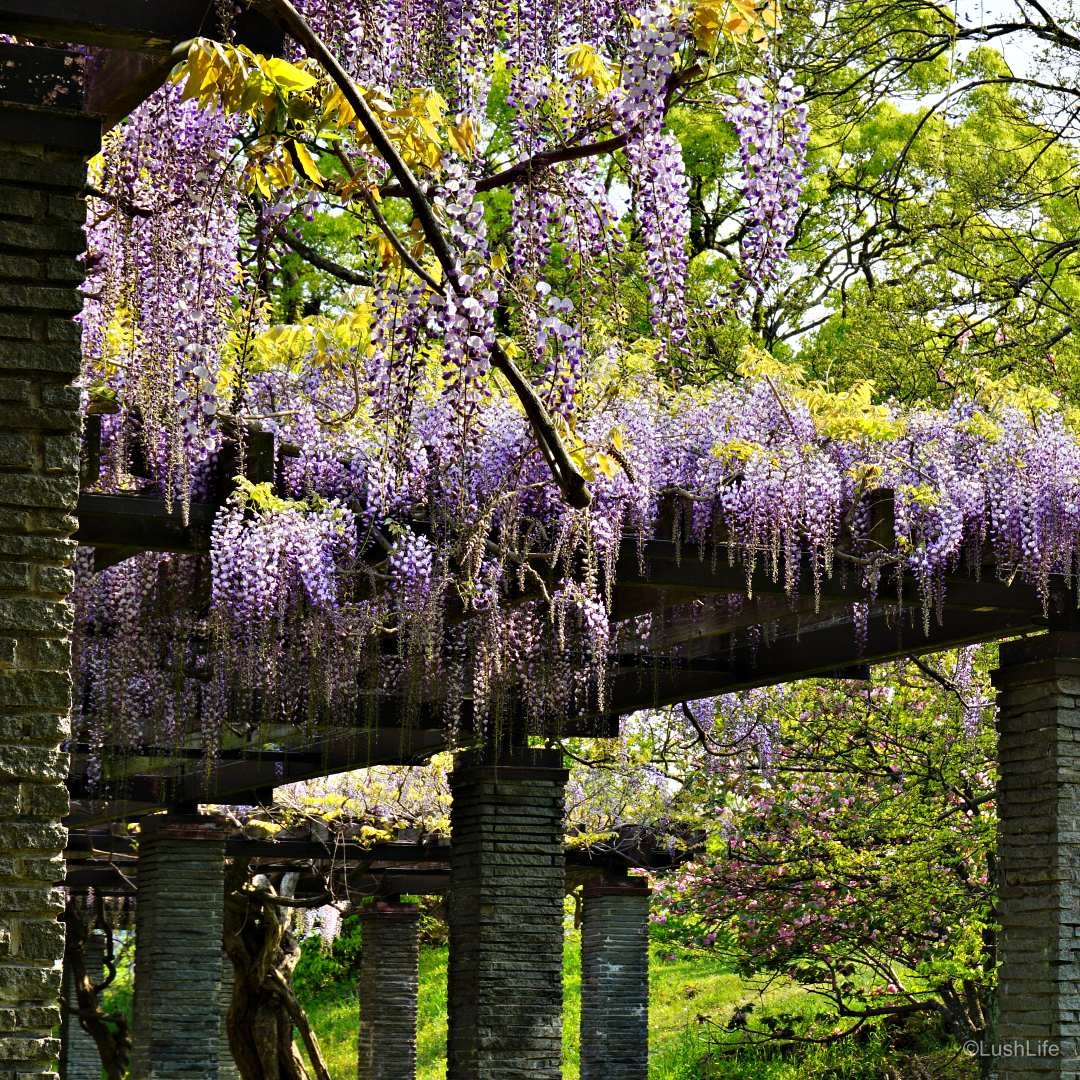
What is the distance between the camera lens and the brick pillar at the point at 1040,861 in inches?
270

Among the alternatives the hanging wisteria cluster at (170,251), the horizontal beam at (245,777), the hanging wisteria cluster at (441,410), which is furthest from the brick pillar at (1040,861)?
the hanging wisteria cluster at (170,251)

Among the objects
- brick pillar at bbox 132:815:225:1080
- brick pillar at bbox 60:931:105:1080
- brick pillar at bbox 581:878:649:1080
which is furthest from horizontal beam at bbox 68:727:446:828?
brick pillar at bbox 60:931:105:1080

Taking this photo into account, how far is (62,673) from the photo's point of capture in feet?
10.3

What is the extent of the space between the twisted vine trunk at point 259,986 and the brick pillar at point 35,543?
418 inches

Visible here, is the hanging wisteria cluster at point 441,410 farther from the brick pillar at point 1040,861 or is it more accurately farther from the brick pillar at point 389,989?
the brick pillar at point 389,989

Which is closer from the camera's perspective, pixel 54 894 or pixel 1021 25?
pixel 54 894

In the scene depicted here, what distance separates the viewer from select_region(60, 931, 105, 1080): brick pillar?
1805 centimetres

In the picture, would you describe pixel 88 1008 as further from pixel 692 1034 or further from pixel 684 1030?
pixel 684 1030

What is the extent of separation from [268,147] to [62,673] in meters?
1.17

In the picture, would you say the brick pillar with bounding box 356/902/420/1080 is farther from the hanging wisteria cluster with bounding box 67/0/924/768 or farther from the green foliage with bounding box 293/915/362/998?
the green foliage with bounding box 293/915/362/998

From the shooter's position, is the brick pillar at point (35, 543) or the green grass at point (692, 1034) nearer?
the brick pillar at point (35, 543)

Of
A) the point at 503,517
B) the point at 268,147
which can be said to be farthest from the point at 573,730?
the point at 268,147

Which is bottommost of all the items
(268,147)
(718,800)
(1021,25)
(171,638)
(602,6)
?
(718,800)

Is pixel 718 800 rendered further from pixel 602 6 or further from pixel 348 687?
pixel 602 6
